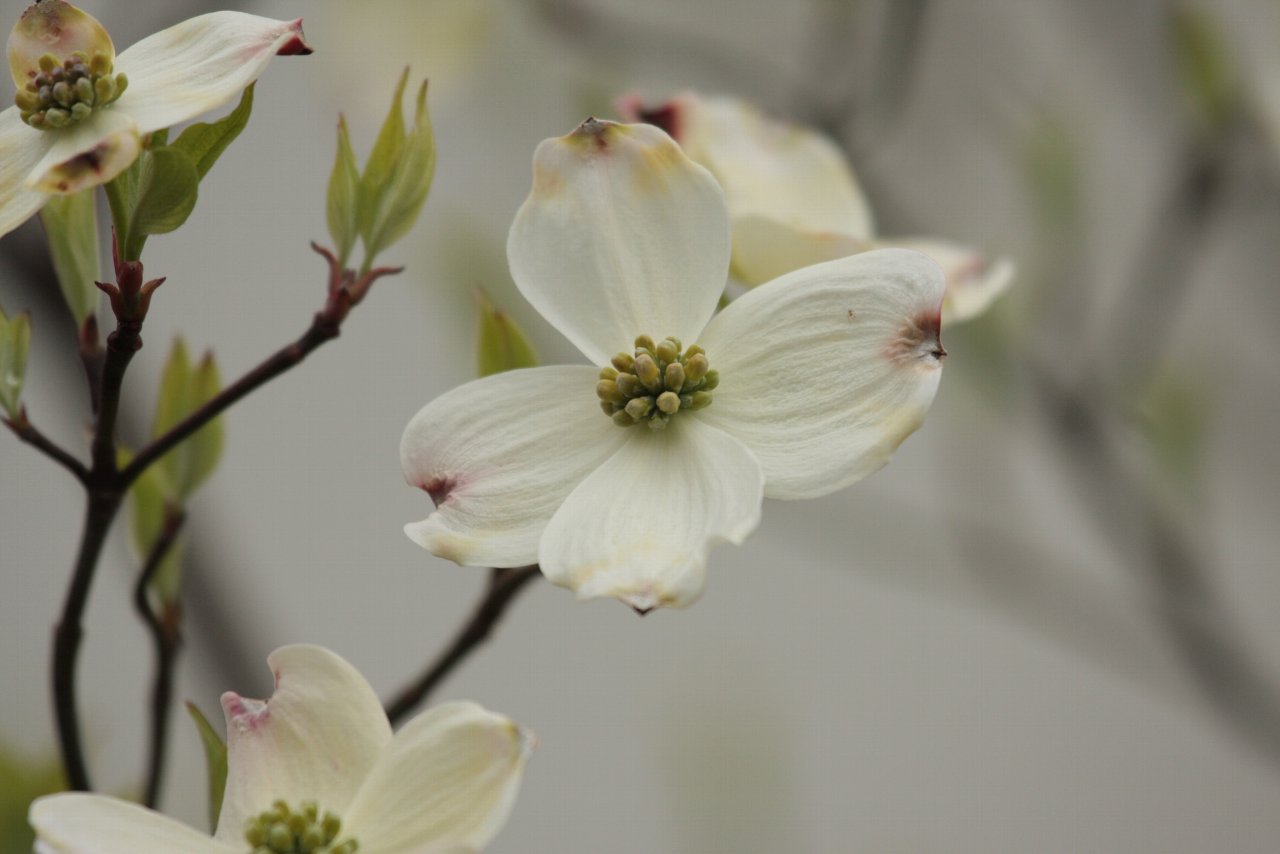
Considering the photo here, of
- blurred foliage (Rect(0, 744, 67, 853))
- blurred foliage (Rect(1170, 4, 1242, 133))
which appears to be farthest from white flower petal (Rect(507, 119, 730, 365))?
blurred foliage (Rect(1170, 4, 1242, 133))

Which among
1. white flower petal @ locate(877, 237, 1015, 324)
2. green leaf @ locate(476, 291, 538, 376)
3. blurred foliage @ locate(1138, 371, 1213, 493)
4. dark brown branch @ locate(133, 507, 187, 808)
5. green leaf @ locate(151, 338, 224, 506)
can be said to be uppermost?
white flower petal @ locate(877, 237, 1015, 324)

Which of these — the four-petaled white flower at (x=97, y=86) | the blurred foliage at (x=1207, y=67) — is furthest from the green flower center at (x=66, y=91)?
the blurred foliage at (x=1207, y=67)

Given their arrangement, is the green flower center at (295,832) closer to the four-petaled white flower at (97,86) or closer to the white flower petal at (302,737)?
the white flower petal at (302,737)

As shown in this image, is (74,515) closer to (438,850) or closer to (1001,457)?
(1001,457)

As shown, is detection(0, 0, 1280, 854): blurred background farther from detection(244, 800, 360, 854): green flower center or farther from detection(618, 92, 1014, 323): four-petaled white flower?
detection(244, 800, 360, 854): green flower center

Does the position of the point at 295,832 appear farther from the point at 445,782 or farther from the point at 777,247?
the point at 777,247

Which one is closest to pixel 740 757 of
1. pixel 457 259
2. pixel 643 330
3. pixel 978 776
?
pixel 457 259

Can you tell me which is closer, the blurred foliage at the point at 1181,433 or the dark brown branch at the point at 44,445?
the dark brown branch at the point at 44,445
